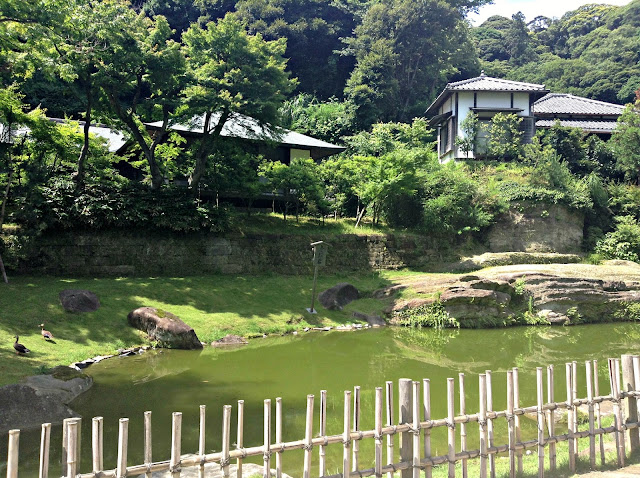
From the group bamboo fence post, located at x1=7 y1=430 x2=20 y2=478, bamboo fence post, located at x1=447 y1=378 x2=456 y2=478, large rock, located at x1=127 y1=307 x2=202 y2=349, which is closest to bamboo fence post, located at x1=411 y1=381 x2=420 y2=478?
bamboo fence post, located at x1=447 y1=378 x2=456 y2=478

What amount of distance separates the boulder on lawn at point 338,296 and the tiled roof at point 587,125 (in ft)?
76.4

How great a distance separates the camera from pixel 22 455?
7461 mm

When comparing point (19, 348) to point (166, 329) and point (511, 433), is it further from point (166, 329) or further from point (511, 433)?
point (511, 433)

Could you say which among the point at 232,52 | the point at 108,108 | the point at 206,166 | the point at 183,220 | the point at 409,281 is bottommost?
the point at 409,281

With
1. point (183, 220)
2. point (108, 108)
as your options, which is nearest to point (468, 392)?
point (183, 220)

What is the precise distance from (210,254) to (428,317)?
9890 millimetres

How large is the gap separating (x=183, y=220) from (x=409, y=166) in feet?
39.3

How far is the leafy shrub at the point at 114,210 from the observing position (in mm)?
19859

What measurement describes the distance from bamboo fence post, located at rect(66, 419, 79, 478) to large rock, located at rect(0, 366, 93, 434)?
16.9ft

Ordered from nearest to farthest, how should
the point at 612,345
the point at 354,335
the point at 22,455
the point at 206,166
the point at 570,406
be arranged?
the point at 570,406, the point at 22,455, the point at 612,345, the point at 354,335, the point at 206,166

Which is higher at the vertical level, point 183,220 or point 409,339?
point 183,220

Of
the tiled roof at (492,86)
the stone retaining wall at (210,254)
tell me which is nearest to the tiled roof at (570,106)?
the tiled roof at (492,86)

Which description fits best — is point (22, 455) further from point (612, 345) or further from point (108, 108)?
point (108, 108)

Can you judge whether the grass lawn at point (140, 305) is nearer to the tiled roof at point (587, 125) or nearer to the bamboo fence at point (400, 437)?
the bamboo fence at point (400, 437)
